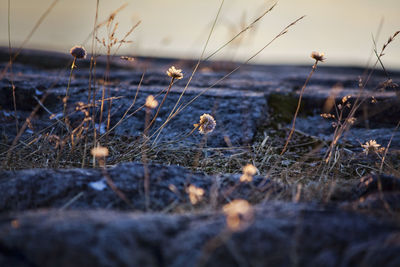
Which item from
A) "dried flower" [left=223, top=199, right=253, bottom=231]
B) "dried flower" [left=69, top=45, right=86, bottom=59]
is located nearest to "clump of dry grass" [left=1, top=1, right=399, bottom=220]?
"dried flower" [left=69, top=45, right=86, bottom=59]

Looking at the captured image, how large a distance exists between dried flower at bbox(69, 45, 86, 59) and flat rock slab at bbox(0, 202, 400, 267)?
1.25m

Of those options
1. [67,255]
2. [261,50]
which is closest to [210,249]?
[67,255]

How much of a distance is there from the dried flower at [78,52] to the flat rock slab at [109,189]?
0.85 m

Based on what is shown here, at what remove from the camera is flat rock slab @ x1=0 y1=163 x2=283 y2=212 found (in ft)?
3.77

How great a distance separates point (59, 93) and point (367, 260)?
2625 mm

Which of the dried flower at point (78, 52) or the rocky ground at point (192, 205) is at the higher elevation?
the dried flower at point (78, 52)

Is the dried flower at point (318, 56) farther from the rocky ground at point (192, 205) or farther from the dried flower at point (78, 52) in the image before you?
the dried flower at point (78, 52)

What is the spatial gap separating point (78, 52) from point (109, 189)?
1.01m

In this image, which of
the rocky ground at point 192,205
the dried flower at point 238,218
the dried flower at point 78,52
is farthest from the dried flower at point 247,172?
the dried flower at point 78,52

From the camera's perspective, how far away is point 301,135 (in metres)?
2.54

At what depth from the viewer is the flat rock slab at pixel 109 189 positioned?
1149mm

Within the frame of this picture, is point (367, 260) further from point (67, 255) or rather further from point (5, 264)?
point (5, 264)

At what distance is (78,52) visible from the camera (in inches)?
74.4

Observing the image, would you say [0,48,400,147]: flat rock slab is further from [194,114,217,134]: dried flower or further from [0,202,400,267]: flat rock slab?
[0,202,400,267]: flat rock slab
